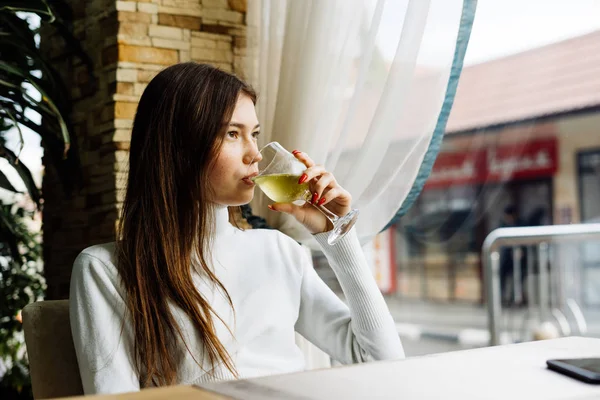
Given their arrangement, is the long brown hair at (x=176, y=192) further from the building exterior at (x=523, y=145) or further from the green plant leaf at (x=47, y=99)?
the building exterior at (x=523, y=145)

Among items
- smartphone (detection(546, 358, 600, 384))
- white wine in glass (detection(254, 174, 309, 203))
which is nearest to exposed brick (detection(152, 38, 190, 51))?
white wine in glass (detection(254, 174, 309, 203))

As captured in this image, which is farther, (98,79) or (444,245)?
(444,245)

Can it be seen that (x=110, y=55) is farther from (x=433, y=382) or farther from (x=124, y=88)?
(x=433, y=382)

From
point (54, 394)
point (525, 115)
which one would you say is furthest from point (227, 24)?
point (525, 115)

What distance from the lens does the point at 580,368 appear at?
0.83 m

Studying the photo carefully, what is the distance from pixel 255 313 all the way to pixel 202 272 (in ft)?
0.47

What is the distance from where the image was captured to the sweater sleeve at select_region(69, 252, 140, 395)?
1.22 meters

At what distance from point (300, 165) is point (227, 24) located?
113cm

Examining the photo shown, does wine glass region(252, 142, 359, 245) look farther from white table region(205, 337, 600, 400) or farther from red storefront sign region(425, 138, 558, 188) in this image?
red storefront sign region(425, 138, 558, 188)

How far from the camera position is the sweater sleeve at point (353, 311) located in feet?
4.74

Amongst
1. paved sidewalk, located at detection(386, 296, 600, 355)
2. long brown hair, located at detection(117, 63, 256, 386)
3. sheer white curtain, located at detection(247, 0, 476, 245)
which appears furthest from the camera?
paved sidewalk, located at detection(386, 296, 600, 355)

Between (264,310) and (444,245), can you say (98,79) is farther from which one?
(444,245)

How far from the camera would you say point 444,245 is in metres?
11.1

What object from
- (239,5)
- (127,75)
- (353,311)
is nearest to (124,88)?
(127,75)
